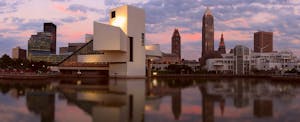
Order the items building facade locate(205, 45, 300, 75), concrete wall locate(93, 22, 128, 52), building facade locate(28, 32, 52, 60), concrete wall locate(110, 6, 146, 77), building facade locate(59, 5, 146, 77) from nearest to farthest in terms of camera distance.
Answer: concrete wall locate(93, 22, 128, 52), building facade locate(59, 5, 146, 77), concrete wall locate(110, 6, 146, 77), building facade locate(205, 45, 300, 75), building facade locate(28, 32, 52, 60)

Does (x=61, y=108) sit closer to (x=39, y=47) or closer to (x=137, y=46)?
(x=137, y=46)

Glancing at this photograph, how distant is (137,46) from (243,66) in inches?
1981

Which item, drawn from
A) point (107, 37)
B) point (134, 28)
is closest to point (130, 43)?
point (134, 28)

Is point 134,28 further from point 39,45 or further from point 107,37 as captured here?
point 39,45

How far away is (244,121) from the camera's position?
26.3ft

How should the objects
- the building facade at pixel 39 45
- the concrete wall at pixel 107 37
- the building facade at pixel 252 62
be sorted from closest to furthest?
the concrete wall at pixel 107 37, the building facade at pixel 252 62, the building facade at pixel 39 45

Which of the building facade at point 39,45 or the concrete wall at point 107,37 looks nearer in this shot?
the concrete wall at point 107,37

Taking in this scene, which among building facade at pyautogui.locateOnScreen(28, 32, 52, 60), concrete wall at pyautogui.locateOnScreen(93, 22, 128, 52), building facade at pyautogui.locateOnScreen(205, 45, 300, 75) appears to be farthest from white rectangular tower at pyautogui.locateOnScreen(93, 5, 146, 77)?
building facade at pyautogui.locateOnScreen(28, 32, 52, 60)

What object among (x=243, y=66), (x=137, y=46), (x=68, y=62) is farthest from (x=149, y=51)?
(x=243, y=66)

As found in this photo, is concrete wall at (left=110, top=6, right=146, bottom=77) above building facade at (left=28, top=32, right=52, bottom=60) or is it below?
below

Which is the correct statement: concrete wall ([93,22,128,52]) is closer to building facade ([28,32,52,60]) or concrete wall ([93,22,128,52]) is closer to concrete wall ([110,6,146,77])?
concrete wall ([110,6,146,77])

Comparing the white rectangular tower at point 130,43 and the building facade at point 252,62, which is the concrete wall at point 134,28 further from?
the building facade at point 252,62

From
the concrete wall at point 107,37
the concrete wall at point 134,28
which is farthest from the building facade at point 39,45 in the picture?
the concrete wall at point 107,37

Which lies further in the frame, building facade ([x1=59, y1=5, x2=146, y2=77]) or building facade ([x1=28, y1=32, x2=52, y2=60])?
building facade ([x1=28, y1=32, x2=52, y2=60])
